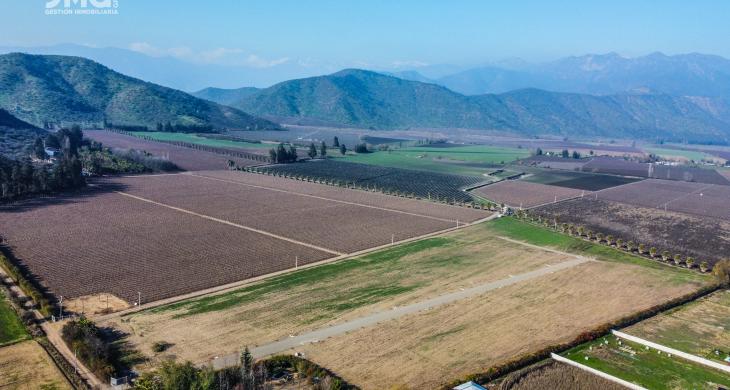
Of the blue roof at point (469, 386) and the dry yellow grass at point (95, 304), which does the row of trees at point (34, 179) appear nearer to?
the dry yellow grass at point (95, 304)

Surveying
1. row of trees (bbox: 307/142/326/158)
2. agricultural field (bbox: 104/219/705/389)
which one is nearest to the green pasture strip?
agricultural field (bbox: 104/219/705/389)

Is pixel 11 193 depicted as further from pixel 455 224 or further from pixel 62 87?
pixel 62 87

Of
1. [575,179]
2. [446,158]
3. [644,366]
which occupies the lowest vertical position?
[644,366]

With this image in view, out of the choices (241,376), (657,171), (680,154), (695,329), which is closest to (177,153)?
(657,171)

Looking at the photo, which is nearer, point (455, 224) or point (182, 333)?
point (182, 333)

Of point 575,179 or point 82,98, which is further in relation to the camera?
point 82,98

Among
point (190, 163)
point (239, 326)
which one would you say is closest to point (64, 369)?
point (239, 326)

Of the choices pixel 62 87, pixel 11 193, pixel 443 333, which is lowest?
pixel 443 333

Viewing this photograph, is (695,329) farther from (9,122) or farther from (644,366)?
(9,122)
